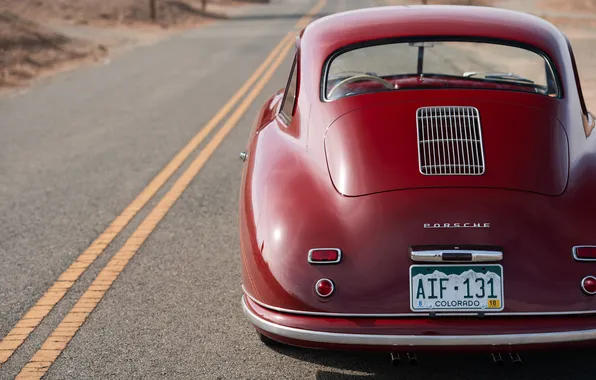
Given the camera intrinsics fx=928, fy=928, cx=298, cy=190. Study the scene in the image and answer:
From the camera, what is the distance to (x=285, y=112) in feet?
16.9

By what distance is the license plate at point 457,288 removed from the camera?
3.75m

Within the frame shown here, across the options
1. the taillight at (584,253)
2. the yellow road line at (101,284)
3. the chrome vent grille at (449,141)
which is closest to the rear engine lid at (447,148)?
the chrome vent grille at (449,141)

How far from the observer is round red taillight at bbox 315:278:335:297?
151 inches

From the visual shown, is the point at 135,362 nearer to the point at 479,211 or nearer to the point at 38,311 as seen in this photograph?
the point at 38,311

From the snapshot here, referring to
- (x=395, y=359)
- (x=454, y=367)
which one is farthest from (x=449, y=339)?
(x=454, y=367)

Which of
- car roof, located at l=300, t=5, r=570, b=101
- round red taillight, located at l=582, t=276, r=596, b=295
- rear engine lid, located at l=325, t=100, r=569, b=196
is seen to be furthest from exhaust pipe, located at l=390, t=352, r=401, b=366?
car roof, located at l=300, t=5, r=570, b=101

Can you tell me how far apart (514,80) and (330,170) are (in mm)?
1583

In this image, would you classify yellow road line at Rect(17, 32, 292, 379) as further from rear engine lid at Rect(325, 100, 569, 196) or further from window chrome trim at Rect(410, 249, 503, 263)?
window chrome trim at Rect(410, 249, 503, 263)

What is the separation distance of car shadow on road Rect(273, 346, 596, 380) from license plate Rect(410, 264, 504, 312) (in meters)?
0.42

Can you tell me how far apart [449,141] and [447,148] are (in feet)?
0.18

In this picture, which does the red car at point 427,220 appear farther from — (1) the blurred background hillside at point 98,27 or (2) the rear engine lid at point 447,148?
(1) the blurred background hillside at point 98,27

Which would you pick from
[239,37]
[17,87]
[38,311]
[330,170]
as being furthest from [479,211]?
[239,37]

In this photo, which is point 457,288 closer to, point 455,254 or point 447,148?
point 455,254

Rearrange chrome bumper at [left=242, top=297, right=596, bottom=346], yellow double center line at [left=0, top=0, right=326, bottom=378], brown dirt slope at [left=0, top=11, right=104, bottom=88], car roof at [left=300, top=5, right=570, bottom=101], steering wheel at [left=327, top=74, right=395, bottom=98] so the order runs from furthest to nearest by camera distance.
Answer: brown dirt slope at [left=0, top=11, right=104, bottom=88]
steering wheel at [left=327, top=74, right=395, bottom=98]
car roof at [left=300, top=5, right=570, bottom=101]
yellow double center line at [left=0, top=0, right=326, bottom=378]
chrome bumper at [left=242, top=297, right=596, bottom=346]
